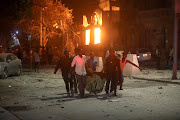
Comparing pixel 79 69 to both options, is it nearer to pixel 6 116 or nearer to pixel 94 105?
pixel 94 105

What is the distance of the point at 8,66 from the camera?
19562mm

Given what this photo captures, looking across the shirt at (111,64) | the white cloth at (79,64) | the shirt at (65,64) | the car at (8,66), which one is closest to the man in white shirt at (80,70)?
the white cloth at (79,64)

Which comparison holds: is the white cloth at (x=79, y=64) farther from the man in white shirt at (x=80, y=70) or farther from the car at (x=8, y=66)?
the car at (x=8, y=66)

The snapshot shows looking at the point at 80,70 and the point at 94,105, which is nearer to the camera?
the point at 94,105

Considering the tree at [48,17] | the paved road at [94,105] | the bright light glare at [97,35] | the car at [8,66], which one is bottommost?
the paved road at [94,105]

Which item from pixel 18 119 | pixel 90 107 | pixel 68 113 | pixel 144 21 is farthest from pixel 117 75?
pixel 144 21

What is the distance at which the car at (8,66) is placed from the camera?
1898cm

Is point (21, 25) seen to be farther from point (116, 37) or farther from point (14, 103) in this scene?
point (14, 103)

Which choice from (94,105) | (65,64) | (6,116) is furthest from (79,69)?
(6,116)

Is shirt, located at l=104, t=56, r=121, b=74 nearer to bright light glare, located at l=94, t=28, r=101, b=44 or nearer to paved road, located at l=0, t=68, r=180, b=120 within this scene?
paved road, located at l=0, t=68, r=180, b=120

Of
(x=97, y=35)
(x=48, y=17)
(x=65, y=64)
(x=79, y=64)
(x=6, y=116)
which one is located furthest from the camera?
(x=48, y=17)

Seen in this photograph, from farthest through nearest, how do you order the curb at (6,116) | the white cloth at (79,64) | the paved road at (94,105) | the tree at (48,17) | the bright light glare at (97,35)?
1. the tree at (48,17)
2. the bright light glare at (97,35)
3. the white cloth at (79,64)
4. the paved road at (94,105)
5. the curb at (6,116)

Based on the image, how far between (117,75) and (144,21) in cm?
3091

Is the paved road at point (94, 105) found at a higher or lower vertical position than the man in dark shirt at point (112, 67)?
lower
